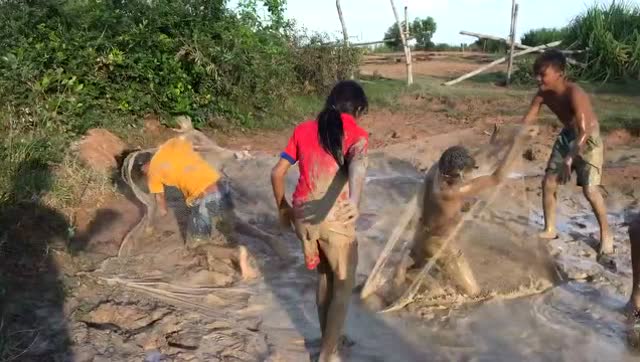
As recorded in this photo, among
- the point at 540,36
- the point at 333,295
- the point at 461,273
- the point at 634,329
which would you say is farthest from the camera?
the point at 540,36

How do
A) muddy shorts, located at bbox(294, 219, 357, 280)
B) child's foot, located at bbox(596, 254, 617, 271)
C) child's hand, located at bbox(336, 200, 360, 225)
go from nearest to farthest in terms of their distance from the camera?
child's hand, located at bbox(336, 200, 360, 225) → muddy shorts, located at bbox(294, 219, 357, 280) → child's foot, located at bbox(596, 254, 617, 271)

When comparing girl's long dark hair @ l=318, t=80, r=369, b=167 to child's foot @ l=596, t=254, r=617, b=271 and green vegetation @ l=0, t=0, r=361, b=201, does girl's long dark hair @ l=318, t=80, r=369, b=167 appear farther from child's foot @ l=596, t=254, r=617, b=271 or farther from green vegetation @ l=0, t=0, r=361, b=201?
green vegetation @ l=0, t=0, r=361, b=201

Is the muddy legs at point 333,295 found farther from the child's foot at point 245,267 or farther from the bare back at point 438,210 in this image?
the child's foot at point 245,267

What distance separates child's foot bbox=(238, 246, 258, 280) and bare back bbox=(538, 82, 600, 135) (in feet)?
9.51

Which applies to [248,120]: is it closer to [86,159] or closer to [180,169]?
[86,159]

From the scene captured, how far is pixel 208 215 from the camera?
5.53 meters

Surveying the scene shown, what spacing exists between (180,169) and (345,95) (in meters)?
2.51

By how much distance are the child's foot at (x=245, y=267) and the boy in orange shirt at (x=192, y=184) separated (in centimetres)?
5

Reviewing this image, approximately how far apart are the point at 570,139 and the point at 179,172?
10.9 ft

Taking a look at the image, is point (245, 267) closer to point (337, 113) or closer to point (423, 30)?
point (337, 113)

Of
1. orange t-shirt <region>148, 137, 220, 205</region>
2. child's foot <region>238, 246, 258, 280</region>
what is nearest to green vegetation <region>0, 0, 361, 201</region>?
orange t-shirt <region>148, 137, 220, 205</region>

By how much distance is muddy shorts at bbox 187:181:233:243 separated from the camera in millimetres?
5469

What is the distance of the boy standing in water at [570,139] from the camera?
17.6 ft

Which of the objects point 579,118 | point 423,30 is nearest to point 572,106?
point 579,118
